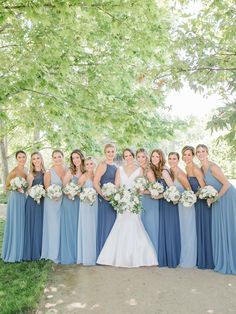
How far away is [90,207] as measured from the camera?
7.74m

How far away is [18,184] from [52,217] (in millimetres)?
972

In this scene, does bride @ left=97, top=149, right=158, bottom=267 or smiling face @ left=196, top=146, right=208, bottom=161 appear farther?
bride @ left=97, top=149, right=158, bottom=267

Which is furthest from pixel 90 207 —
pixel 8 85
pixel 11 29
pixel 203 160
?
pixel 11 29

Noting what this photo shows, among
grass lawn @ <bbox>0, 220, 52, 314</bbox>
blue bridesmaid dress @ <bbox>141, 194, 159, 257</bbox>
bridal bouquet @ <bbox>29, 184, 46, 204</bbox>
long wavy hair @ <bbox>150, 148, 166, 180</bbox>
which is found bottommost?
grass lawn @ <bbox>0, 220, 52, 314</bbox>

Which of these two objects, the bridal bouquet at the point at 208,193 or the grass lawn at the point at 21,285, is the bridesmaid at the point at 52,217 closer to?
the grass lawn at the point at 21,285

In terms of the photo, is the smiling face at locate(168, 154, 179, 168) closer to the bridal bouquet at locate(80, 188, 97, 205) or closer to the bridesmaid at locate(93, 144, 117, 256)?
the bridesmaid at locate(93, 144, 117, 256)

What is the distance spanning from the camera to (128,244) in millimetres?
7430

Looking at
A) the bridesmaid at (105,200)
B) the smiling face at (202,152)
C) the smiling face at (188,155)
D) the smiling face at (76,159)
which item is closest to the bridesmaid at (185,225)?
the smiling face at (188,155)

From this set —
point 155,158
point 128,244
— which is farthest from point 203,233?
point 155,158

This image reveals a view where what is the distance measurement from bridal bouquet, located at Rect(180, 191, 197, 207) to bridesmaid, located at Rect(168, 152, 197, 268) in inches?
11.4

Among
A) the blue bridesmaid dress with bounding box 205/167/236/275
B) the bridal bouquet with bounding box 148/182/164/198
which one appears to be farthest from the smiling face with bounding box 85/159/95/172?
the blue bridesmaid dress with bounding box 205/167/236/275

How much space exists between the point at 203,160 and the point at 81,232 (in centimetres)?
280

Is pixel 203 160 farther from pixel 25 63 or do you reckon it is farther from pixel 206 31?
pixel 25 63

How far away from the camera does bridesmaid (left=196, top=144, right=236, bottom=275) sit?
698 centimetres
